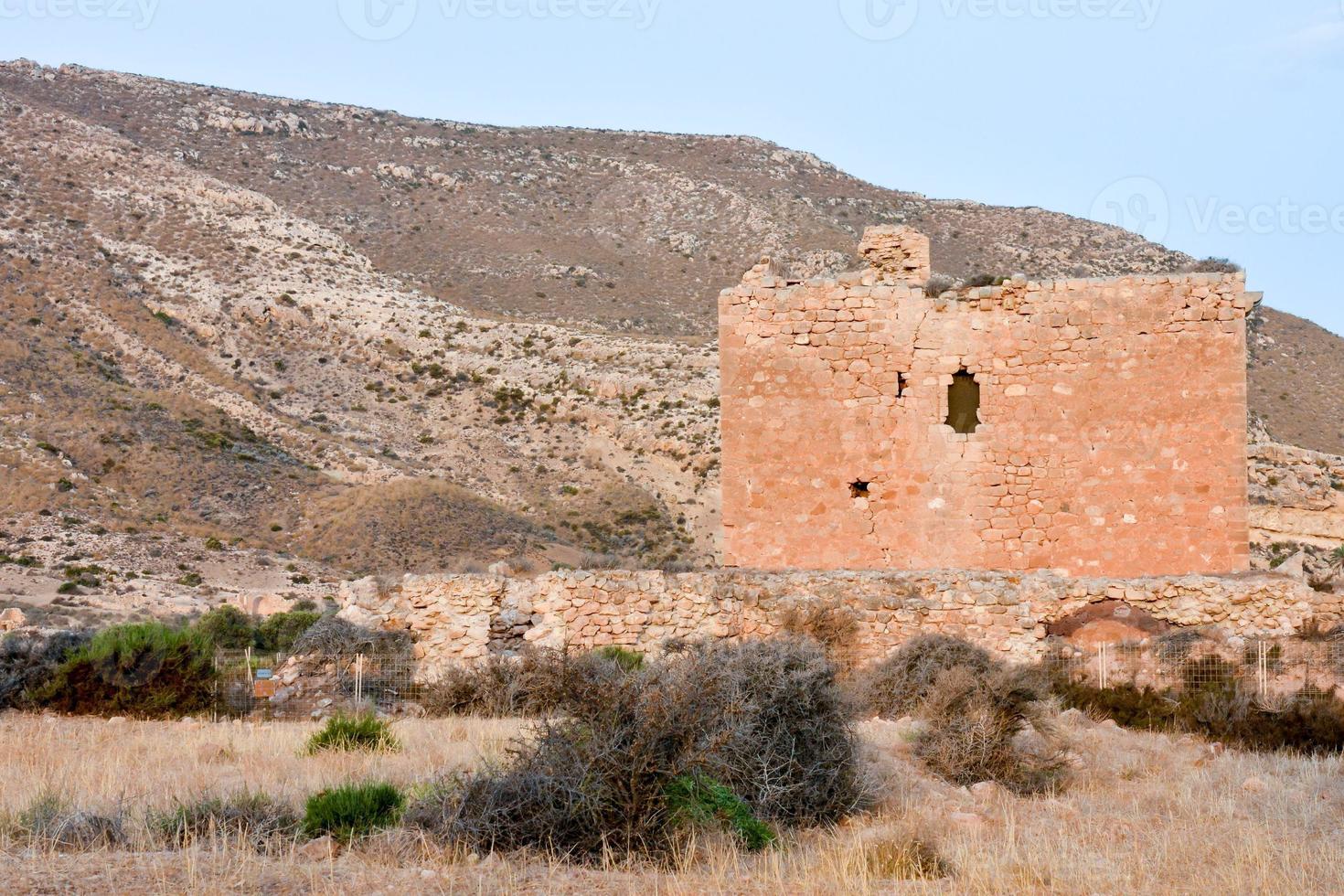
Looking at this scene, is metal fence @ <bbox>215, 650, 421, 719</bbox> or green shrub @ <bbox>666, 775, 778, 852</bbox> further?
metal fence @ <bbox>215, 650, 421, 719</bbox>

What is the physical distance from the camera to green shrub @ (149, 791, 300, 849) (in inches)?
248

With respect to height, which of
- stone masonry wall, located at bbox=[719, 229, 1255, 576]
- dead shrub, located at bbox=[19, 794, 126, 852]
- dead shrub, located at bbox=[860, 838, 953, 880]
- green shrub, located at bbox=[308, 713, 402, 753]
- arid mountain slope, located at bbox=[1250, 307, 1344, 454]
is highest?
arid mountain slope, located at bbox=[1250, 307, 1344, 454]

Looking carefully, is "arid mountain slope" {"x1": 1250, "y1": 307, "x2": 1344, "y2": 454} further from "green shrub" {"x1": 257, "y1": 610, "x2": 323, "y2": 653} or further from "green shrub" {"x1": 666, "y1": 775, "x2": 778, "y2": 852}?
"green shrub" {"x1": 666, "y1": 775, "x2": 778, "y2": 852}

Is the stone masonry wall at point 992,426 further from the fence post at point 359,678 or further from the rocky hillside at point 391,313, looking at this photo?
the rocky hillside at point 391,313

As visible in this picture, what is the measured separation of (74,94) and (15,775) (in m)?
69.9

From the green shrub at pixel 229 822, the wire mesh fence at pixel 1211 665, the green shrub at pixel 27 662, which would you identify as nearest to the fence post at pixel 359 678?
the green shrub at pixel 27 662

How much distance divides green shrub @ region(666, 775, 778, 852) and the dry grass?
0.67ft

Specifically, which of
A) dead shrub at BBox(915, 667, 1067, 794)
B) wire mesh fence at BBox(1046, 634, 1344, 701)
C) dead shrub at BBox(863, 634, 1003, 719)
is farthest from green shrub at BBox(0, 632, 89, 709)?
wire mesh fence at BBox(1046, 634, 1344, 701)

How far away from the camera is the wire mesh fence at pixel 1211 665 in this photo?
37.2 feet

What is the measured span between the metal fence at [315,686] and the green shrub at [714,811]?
6523 mm

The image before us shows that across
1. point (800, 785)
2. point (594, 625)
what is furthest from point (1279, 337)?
point (800, 785)

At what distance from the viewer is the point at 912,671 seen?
11.6 meters

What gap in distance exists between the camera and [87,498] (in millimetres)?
36438

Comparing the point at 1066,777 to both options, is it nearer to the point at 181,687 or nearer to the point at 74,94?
the point at 181,687
